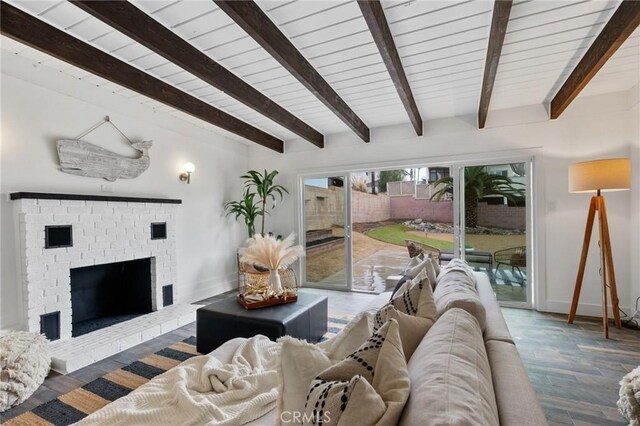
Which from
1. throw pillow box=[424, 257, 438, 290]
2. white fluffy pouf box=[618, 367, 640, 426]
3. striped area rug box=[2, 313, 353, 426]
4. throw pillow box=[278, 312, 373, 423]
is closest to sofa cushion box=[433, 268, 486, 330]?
throw pillow box=[424, 257, 438, 290]

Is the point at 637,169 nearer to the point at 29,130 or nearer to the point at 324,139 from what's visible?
the point at 324,139

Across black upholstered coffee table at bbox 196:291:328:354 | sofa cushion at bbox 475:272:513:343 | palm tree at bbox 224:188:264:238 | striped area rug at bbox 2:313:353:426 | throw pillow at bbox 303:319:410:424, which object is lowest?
striped area rug at bbox 2:313:353:426

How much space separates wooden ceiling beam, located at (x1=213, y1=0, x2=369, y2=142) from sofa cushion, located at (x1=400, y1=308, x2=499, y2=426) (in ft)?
6.72

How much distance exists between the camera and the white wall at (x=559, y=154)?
3.35 meters

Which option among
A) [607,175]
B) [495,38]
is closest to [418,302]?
[495,38]

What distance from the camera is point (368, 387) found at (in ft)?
2.43

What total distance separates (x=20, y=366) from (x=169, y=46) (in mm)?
2483

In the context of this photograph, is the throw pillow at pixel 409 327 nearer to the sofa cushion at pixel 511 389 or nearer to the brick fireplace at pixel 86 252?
the sofa cushion at pixel 511 389

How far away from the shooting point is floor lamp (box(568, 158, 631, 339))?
2879 millimetres

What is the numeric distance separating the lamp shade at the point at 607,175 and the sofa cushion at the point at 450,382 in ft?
9.33

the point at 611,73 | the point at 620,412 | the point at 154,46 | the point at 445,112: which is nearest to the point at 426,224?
the point at 445,112

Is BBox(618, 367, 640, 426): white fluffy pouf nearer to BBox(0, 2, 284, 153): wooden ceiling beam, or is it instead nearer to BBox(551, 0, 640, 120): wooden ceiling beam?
BBox(551, 0, 640, 120): wooden ceiling beam

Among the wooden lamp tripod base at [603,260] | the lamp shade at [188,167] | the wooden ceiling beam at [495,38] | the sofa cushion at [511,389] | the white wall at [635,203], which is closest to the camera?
the sofa cushion at [511,389]

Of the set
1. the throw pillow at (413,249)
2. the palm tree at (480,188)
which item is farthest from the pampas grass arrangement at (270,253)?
the palm tree at (480,188)
